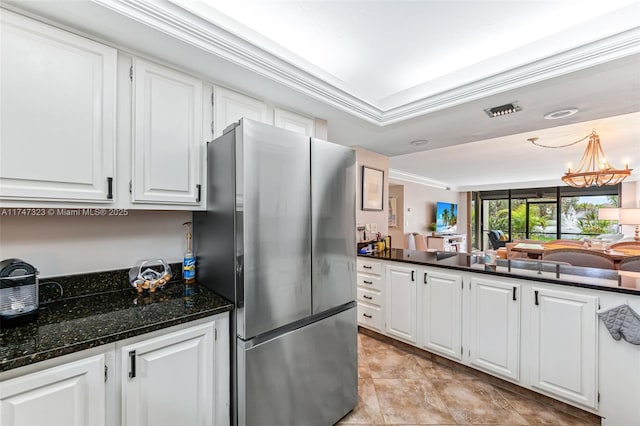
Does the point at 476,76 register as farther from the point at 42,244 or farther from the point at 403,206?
the point at 403,206

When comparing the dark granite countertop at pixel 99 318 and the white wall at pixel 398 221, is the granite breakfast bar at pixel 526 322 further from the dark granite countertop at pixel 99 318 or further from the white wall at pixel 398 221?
the white wall at pixel 398 221

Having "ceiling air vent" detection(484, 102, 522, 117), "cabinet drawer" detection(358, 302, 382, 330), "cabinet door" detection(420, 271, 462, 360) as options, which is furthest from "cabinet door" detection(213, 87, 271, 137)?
"cabinet drawer" detection(358, 302, 382, 330)

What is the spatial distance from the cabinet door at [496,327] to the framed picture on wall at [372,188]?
1.60m

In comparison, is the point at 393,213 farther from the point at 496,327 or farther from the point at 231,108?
the point at 231,108

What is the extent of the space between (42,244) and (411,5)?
2343 millimetres

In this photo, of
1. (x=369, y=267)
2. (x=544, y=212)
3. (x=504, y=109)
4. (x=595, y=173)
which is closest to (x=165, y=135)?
(x=369, y=267)

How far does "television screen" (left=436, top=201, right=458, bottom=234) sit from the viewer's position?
8.15 m

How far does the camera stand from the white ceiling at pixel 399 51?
4.43 feet

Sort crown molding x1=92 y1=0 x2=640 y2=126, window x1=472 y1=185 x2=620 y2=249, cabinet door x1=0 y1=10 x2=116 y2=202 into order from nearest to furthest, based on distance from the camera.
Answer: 1. cabinet door x1=0 y1=10 x2=116 y2=202
2. crown molding x1=92 y1=0 x2=640 y2=126
3. window x1=472 y1=185 x2=620 y2=249

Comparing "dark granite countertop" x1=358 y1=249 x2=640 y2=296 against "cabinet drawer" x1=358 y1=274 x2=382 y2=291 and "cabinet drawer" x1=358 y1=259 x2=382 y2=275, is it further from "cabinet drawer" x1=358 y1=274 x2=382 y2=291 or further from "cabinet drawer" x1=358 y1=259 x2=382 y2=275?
"cabinet drawer" x1=358 y1=274 x2=382 y2=291

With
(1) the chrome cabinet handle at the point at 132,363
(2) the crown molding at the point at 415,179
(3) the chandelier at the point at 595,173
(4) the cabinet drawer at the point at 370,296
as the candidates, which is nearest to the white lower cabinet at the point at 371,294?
(4) the cabinet drawer at the point at 370,296

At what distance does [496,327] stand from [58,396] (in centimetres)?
264

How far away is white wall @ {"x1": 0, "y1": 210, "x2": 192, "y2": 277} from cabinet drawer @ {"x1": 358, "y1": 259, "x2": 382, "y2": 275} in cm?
189

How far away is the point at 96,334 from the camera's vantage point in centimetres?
107
